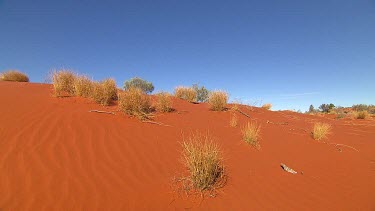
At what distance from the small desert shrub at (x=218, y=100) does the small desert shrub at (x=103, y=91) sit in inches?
153

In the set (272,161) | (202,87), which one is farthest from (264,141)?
(202,87)

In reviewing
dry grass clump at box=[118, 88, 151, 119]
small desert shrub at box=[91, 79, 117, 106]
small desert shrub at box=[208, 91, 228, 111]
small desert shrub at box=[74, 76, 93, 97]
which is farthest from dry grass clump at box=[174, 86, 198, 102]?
dry grass clump at box=[118, 88, 151, 119]

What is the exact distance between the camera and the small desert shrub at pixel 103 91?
738 cm

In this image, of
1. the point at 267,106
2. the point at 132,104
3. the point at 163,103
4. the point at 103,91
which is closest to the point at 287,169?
the point at 132,104

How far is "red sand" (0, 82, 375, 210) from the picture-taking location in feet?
11.6

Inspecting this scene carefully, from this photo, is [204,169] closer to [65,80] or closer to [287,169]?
[287,169]

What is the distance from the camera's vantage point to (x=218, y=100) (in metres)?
10.0

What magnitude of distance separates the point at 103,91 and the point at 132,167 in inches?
150

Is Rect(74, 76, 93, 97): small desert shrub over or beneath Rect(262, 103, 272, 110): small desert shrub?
beneath

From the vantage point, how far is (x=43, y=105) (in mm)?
6488

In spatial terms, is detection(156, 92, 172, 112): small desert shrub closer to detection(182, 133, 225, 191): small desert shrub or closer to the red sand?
the red sand

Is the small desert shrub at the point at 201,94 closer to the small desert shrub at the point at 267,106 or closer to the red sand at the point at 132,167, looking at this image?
the small desert shrub at the point at 267,106

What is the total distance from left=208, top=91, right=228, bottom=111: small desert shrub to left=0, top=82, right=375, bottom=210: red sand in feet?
9.27

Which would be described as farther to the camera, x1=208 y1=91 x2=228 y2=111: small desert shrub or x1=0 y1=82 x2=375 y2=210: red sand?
x1=208 y1=91 x2=228 y2=111: small desert shrub
